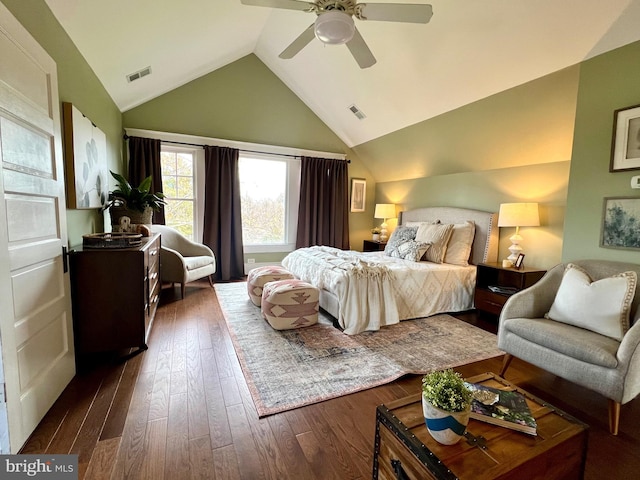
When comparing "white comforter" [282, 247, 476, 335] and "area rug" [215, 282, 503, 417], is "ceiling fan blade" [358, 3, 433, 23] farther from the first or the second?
"area rug" [215, 282, 503, 417]

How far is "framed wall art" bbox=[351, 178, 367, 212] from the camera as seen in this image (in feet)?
19.0

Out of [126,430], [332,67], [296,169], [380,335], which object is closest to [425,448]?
[126,430]

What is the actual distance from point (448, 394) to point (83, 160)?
9.93 feet

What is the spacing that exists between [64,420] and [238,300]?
217 centimetres

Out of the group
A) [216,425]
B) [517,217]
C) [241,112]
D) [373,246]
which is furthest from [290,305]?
[241,112]

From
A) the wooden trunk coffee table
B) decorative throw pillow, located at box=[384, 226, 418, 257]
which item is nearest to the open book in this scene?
the wooden trunk coffee table

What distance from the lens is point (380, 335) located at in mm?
2789

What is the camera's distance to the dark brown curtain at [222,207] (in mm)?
4598

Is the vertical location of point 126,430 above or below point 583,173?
below

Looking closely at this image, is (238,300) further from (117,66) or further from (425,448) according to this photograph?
(425,448)

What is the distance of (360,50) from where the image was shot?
227cm

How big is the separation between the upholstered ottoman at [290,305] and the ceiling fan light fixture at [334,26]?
81.0 inches

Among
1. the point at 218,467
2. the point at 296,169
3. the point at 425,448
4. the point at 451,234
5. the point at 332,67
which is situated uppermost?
the point at 332,67

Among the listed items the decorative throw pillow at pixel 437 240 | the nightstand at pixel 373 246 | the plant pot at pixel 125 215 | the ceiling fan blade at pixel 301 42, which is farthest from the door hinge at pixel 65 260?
the nightstand at pixel 373 246
